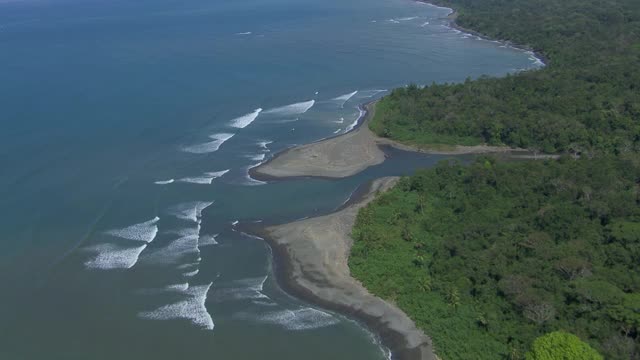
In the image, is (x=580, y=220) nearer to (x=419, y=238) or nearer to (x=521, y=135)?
(x=419, y=238)

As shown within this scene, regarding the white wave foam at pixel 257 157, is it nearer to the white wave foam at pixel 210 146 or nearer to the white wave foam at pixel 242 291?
the white wave foam at pixel 210 146

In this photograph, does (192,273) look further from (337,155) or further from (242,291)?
(337,155)

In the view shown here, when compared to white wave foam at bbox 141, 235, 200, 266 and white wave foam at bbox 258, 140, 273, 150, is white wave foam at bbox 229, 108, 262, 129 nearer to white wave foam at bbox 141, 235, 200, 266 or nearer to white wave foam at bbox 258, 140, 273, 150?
white wave foam at bbox 258, 140, 273, 150

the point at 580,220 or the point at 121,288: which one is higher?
the point at 580,220

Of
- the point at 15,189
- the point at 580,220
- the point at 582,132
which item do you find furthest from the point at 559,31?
the point at 15,189

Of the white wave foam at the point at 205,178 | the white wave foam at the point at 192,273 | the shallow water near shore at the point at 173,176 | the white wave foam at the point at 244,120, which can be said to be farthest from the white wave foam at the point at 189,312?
the white wave foam at the point at 244,120

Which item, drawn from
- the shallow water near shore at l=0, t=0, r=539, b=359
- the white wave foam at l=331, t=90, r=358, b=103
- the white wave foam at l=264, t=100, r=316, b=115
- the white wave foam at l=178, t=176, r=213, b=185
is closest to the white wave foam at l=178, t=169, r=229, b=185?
the white wave foam at l=178, t=176, r=213, b=185

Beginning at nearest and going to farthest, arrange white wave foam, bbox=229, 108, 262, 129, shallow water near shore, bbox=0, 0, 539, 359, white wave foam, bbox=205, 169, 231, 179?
1. shallow water near shore, bbox=0, 0, 539, 359
2. white wave foam, bbox=205, 169, 231, 179
3. white wave foam, bbox=229, 108, 262, 129
